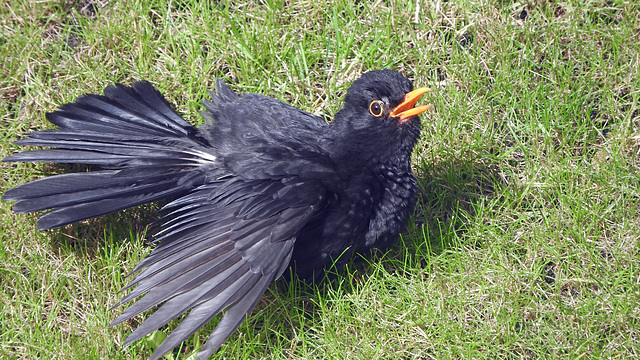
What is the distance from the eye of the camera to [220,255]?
338 centimetres

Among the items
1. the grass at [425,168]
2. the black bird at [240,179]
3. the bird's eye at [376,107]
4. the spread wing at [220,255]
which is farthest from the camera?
the bird's eye at [376,107]

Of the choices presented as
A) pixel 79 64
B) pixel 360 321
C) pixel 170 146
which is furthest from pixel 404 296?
pixel 79 64

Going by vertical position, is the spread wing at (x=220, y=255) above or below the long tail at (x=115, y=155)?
below

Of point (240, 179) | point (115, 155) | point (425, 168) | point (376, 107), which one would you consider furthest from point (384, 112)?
point (115, 155)

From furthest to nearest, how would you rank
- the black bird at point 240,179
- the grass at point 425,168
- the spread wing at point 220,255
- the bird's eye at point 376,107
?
the bird's eye at point 376,107 < the grass at point 425,168 < the black bird at point 240,179 < the spread wing at point 220,255

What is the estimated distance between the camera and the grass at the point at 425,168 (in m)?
3.67

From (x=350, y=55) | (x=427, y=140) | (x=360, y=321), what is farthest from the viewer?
(x=350, y=55)

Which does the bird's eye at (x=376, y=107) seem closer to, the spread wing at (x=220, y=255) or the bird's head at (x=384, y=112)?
the bird's head at (x=384, y=112)

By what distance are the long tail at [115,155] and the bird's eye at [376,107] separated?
3.18 feet

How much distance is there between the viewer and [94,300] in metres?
3.82

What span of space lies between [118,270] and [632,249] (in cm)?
306

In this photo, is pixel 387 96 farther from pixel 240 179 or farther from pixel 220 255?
pixel 220 255

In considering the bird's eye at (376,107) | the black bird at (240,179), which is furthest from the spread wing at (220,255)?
the bird's eye at (376,107)

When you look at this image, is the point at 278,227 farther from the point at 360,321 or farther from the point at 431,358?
the point at 431,358
